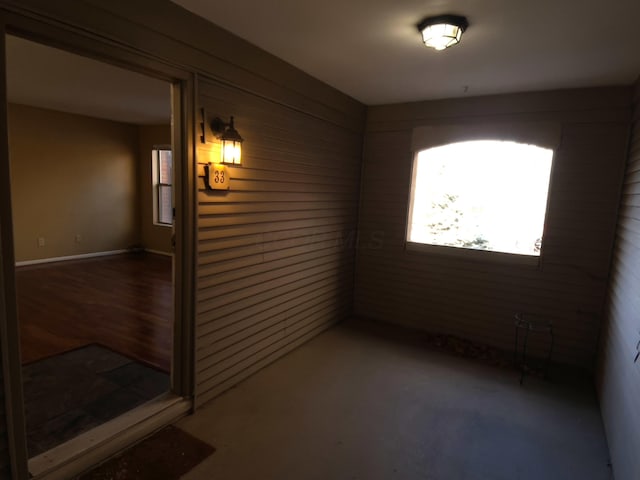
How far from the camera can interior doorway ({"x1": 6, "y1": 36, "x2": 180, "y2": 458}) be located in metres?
2.68

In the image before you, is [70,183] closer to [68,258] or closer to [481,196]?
[68,258]

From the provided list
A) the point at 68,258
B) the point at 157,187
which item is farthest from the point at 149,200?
the point at 68,258

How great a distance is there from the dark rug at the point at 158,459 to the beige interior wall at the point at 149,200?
5312mm

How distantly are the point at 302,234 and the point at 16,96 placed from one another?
471 centimetres

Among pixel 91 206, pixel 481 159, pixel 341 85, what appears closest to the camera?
pixel 341 85

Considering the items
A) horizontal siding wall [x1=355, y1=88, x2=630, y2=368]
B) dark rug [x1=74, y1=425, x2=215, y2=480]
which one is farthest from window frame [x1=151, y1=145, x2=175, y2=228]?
dark rug [x1=74, y1=425, x2=215, y2=480]

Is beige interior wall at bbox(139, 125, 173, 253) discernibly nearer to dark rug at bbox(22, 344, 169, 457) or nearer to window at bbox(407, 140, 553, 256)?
dark rug at bbox(22, 344, 169, 457)

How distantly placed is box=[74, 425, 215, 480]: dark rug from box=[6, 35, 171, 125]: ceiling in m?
3.08

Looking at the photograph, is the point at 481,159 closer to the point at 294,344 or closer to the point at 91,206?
the point at 294,344

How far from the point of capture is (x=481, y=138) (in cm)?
363

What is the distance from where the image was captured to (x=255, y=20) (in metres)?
2.23

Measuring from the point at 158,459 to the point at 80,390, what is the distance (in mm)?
976

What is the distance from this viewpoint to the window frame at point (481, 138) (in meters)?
3.39

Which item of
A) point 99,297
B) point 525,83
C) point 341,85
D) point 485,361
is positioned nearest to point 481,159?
point 525,83
